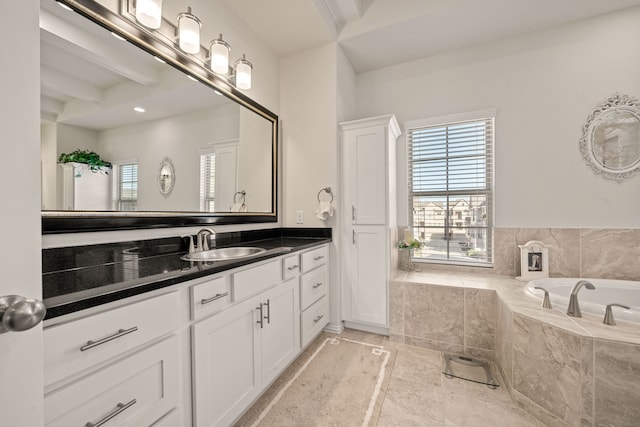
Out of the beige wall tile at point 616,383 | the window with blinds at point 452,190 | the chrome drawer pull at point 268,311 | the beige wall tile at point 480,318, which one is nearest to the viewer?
the beige wall tile at point 616,383

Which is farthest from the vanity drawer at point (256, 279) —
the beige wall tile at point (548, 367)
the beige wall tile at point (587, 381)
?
the beige wall tile at point (587, 381)

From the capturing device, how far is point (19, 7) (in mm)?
469

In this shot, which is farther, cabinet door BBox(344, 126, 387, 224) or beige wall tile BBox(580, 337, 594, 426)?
cabinet door BBox(344, 126, 387, 224)

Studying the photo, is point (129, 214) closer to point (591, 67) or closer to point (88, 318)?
point (88, 318)

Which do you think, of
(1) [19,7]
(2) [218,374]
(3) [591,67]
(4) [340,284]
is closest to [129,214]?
(2) [218,374]

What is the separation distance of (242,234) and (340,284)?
1036mm

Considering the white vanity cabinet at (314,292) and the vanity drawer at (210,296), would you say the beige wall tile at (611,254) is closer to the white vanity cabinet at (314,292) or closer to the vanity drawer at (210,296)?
the white vanity cabinet at (314,292)

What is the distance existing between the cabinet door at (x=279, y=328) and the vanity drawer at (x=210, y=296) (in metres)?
0.31

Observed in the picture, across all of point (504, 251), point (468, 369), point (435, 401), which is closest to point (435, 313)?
point (468, 369)

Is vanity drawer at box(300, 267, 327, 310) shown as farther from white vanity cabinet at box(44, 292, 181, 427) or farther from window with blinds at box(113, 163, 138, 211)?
window with blinds at box(113, 163, 138, 211)

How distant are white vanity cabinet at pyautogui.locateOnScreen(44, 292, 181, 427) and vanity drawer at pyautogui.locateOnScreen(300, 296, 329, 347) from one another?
3.52ft

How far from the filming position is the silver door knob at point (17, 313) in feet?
1.31

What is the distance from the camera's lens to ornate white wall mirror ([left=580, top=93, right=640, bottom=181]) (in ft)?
6.98

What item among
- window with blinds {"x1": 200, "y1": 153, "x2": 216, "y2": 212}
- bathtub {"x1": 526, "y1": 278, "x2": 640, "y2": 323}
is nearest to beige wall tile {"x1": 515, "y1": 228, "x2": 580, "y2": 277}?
bathtub {"x1": 526, "y1": 278, "x2": 640, "y2": 323}
